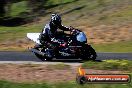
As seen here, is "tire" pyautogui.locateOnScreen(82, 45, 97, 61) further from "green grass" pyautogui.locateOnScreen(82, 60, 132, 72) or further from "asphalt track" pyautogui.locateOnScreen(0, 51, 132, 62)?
"green grass" pyautogui.locateOnScreen(82, 60, 132, 72)

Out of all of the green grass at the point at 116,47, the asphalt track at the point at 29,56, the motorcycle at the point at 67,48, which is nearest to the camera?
the motorcycle at the point at 67,48

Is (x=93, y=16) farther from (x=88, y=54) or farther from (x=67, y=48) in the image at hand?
(x=67, y=48)

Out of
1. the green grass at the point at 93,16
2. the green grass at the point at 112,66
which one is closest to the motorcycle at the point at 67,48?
the green grass at the point at 112,66

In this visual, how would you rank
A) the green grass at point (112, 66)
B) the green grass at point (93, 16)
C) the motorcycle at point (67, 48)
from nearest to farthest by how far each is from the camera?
1. the green grass at point (112, 66)
2. the motorcycle at point (67, 48)
3. the green grass at point (93, 16)

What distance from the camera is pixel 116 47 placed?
94.3ft

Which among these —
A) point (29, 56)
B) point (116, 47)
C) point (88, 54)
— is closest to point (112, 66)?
point (88, 54)

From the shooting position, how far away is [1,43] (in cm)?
3117

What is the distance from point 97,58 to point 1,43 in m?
10.0

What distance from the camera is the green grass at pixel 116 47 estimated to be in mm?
27497

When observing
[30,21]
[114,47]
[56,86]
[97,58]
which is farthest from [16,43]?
A: [30,21]

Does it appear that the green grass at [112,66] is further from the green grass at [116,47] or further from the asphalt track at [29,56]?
the green grass at [116,47]

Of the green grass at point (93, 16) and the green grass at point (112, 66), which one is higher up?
the green grass at point (93, 16)

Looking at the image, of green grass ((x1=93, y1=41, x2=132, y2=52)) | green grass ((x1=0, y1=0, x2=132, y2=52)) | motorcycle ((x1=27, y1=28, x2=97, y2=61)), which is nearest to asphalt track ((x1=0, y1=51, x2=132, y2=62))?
motorcycle ((x1=27, y1=28, x2=97, y2=61))

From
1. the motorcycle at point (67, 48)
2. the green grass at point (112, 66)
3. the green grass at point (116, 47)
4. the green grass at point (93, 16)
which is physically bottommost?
the green grass at point (112, 66)
